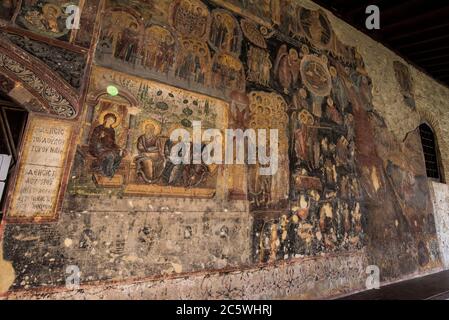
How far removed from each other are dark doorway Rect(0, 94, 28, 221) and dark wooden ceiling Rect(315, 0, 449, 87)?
4992mm

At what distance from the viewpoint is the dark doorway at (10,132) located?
2034 mm

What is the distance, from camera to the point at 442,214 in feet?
19.7

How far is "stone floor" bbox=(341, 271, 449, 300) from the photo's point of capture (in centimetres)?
352

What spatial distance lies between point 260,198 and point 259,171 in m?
0.35

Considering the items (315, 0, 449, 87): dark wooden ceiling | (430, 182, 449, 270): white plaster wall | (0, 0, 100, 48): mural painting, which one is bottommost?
(430, 182, 449, 270): white plaster wall

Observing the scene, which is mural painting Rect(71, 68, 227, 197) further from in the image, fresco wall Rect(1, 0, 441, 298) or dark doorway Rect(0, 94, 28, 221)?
dark doorway Rect(0, 94, 28, 221)

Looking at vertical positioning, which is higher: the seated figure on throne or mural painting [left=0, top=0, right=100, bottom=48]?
mural painting [left=0, top=0, right=100, bottom=48]

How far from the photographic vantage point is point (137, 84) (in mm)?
2586

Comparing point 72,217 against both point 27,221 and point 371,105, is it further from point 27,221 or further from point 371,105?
point 371,105

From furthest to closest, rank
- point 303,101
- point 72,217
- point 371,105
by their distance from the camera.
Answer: point 371,105 < point 303,101 < point 72,217

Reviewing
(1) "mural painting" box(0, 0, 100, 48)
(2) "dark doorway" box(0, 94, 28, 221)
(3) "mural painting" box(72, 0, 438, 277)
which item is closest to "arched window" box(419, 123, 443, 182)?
(3) "mural painting" box(72, 0, 438, 277)

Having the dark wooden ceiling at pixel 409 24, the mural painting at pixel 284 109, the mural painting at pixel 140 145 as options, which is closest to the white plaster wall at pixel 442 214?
the mural painting at pixel 284 109

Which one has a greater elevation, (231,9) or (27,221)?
(231,9)
